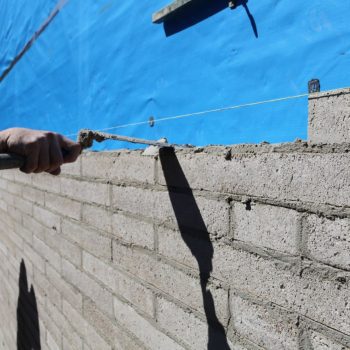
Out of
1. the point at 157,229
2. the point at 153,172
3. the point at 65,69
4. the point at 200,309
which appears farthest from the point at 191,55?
the point at 65,69

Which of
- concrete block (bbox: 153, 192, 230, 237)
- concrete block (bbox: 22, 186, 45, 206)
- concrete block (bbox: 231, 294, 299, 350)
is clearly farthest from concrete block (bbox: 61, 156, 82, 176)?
concrete block (bbox: 231, 294, 299, 350)

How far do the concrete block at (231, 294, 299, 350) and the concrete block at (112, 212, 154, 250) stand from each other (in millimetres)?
614

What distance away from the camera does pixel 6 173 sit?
15.3ft

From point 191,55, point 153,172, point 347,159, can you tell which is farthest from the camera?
point 191,55

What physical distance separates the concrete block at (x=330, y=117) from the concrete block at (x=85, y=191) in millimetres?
1422

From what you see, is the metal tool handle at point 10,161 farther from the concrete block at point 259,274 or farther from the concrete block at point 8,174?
the concrete block at point 8,174

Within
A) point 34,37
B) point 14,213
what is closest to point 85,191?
point 14,213

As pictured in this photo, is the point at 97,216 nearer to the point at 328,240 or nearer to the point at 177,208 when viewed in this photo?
the point at 177,208

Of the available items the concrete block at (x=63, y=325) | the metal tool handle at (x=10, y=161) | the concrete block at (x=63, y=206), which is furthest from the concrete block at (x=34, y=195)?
the metal tool handle at (x=10, y=161)

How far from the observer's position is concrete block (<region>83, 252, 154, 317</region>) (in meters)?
1.95

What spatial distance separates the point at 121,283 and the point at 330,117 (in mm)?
1531

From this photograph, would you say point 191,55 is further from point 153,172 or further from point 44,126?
point 44,126

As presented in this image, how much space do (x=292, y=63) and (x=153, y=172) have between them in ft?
2.80

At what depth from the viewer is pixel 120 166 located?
210cm
